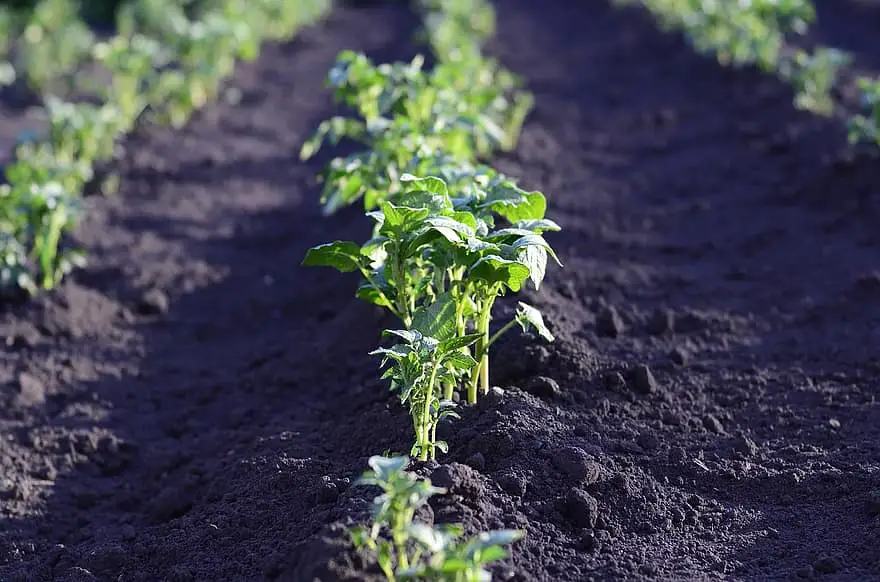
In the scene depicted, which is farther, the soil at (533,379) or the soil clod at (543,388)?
the soil clod at (543,388)

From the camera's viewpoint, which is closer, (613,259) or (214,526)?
(214,526)

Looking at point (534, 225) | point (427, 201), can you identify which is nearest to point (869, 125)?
point (534, 225)

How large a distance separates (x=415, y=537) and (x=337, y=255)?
4.22 feet

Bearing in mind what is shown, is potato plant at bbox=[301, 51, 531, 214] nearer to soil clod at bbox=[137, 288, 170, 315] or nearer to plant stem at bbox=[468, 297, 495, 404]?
plant stem at bbox=[468, 297, 495, 404]

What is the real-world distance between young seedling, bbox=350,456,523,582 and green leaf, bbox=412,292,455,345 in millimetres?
705

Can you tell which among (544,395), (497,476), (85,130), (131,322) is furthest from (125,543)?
(85,130)

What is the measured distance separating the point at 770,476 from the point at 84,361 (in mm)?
3151

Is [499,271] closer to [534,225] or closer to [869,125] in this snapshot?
[534,225]

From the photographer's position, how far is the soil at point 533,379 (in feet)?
10.3

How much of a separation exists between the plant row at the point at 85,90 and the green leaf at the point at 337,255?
2.28 m

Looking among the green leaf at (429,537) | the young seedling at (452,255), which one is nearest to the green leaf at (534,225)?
the young seedling at (452,255)

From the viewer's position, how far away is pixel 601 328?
454cm

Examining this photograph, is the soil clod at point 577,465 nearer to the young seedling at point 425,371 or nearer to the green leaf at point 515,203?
the young seedling at point 425,371

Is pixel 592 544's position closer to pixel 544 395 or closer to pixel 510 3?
pixel 544 395
